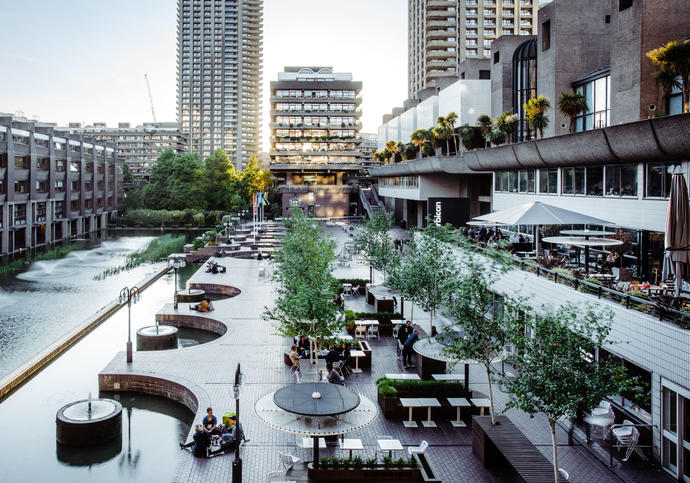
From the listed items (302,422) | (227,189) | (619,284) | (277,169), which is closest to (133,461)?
(302,422)

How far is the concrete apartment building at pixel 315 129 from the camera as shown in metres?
123

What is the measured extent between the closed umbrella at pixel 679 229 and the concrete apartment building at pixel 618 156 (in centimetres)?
64

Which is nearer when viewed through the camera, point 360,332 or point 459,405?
point 459,405

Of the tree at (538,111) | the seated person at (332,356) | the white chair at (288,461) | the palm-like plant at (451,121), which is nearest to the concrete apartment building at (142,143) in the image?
the palm-like plant at (451,121)

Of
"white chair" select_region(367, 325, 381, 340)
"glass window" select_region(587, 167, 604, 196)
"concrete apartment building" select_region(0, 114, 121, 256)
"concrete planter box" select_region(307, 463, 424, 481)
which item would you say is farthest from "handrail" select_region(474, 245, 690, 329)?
"concrete apartment building" select_region(0, 114, 121, 256)

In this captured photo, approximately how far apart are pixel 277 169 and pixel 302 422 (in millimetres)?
109068

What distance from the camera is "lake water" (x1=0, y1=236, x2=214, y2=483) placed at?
14.9 m

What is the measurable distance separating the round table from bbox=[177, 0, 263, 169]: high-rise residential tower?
616 feet

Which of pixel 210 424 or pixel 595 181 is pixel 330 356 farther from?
pixel 595 181

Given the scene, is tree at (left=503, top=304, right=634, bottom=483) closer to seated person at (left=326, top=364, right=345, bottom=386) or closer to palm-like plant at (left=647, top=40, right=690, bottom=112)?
seated person at (left=326, top=364, right=345, bottom=386)

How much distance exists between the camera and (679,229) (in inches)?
495

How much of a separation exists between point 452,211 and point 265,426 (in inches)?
1053

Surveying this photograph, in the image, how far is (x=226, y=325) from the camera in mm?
27641

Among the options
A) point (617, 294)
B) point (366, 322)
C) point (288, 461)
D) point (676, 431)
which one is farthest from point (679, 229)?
point (366, 322)
